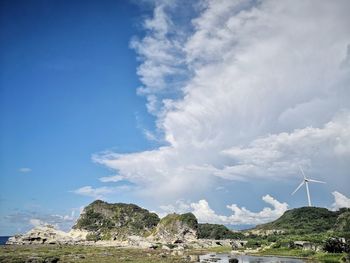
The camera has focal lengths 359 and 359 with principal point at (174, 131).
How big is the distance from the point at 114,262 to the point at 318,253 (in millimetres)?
54779

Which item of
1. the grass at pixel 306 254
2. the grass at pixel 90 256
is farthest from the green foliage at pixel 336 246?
the grass at pixel 90 256

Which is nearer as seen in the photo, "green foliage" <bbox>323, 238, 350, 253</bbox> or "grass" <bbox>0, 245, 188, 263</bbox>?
"grass" <bbox>0, 245, 188, 263</bbox>

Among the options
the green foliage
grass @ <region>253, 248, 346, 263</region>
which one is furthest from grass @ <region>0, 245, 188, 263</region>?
the green foliage

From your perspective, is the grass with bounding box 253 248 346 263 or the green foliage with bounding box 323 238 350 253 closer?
the grass with bounding box 253 248 346 263

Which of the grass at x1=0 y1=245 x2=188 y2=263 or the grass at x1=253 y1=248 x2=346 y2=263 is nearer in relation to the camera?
the grass at x1=253 y1=248 x2=346 y2=263

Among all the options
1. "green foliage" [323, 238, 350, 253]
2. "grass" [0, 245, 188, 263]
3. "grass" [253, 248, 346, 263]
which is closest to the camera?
"grass" [253, 248, 346, 263]

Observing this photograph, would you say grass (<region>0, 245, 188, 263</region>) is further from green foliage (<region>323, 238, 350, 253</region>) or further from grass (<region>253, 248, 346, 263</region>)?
green foliage (<region>323, 238, 350, 253</region>)

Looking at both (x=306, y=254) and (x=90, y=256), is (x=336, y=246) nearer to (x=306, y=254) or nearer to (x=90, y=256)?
(x=306, y=254)

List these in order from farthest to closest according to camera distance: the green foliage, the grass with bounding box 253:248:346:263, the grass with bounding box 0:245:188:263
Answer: the green foliage → the grass with bounding box 0:245:188:263 → the grass with bounding box 253:248:346:263

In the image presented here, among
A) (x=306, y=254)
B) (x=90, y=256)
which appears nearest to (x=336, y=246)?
(x=306, y=254)

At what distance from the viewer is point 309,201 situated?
11612cm

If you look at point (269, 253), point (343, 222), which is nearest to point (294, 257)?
point (269, 253)

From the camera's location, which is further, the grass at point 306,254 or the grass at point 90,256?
the grass at point 90,256

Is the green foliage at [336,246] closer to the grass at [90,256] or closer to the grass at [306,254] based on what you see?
the grass at [306,254]
